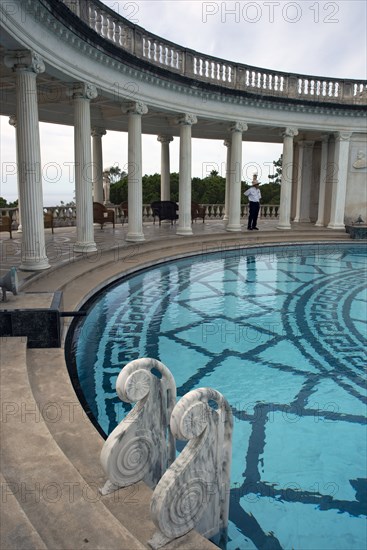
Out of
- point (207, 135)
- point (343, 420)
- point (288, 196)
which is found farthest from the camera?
point (207, 135)

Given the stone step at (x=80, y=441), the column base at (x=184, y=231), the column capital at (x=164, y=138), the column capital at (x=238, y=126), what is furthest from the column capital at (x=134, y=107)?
the stone step at (x=80, y=441)

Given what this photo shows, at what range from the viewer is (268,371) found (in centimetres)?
695

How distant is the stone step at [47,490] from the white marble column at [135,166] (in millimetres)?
12786

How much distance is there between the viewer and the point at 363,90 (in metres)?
24.7

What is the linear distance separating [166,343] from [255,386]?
86.8 inches

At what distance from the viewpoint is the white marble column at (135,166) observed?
640 inches

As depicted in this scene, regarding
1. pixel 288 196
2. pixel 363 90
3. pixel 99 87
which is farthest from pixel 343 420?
pixel 363 90

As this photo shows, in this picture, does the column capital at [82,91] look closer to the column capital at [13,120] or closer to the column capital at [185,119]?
the column capital at [185,119]

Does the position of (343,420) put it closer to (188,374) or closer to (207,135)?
(188,374)

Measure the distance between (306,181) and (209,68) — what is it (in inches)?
454

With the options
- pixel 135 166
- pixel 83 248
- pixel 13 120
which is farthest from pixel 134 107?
pixel 13 120

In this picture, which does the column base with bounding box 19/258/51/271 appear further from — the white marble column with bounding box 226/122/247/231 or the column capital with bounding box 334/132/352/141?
the column capital with bounding box 334/132/352/141

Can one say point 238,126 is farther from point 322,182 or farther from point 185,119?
point 322,182

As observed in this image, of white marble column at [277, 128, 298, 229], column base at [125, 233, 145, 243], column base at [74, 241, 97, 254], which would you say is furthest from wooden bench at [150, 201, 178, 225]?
column base at [74, 241, 97, 254]
